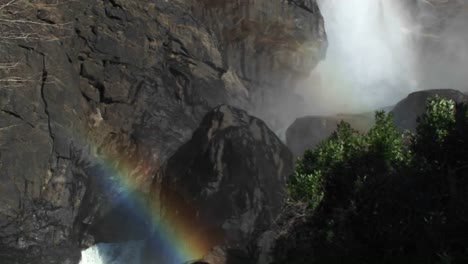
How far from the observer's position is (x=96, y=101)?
3030 cm

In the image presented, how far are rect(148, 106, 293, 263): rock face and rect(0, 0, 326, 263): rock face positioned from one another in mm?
3107

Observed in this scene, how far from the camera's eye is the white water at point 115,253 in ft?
88.4

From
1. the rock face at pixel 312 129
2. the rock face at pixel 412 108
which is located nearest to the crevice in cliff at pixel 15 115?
the rock face at pixel 312 129

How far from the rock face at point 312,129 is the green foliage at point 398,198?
888 inches

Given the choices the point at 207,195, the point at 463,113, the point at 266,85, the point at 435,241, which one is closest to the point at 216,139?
the point at 207,195

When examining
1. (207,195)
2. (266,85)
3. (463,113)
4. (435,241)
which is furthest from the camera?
(266,85)

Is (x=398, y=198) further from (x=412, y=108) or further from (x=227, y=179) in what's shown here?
(x=412, y=108)

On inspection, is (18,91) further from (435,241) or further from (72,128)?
(435,241)

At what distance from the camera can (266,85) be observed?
47562 millimetres

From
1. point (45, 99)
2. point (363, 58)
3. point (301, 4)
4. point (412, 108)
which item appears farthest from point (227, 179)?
point (363, 58)

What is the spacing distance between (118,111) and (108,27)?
531 centimetres

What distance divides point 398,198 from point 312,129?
90.9 ft

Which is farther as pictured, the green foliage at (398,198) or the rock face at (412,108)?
the rock face at (412,108)

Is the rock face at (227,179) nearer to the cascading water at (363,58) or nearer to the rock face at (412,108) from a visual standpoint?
the rock face at (412,108)
